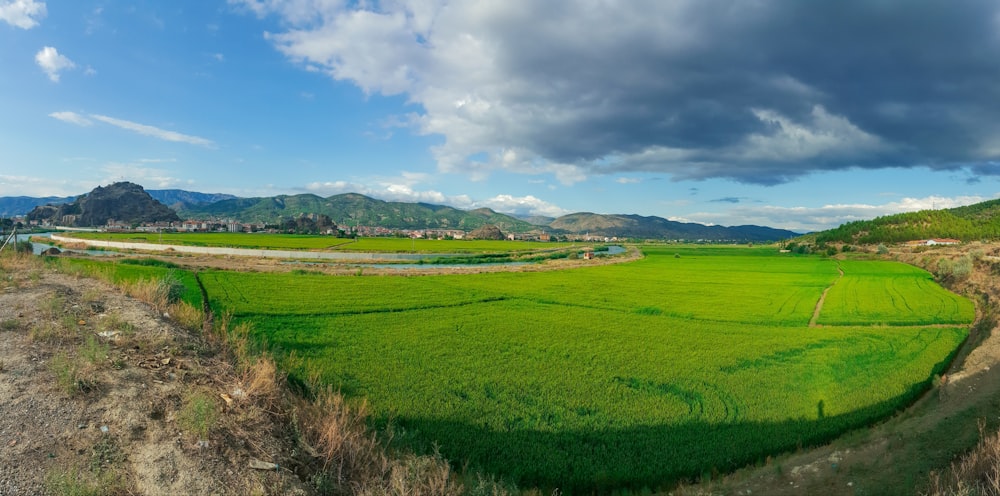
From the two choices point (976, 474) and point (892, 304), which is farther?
point (892, 304)

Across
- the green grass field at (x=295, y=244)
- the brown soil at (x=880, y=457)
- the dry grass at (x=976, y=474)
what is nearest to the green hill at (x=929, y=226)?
the green grass field at (x=295, y=244)

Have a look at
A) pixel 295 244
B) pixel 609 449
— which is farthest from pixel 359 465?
pixel 295 244

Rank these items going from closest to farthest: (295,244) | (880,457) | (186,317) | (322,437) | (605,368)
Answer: (322,437) < (880,457) < (186,317) < (605,368) < (295,244)

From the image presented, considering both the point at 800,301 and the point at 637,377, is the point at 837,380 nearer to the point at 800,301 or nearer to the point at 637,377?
the point at 637,377

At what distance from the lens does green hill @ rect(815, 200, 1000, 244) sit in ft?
358

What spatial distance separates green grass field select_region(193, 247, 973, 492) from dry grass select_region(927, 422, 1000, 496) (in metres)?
2.94

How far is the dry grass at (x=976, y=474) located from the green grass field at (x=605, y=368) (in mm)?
2938

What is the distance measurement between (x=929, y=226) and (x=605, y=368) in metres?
153

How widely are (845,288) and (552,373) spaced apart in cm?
4046

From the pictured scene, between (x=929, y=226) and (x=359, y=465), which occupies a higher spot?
(x=929, y=226)

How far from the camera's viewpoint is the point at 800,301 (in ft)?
114

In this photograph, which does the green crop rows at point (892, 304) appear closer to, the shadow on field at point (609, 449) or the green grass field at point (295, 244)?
the shadow on field at point (609, 449)

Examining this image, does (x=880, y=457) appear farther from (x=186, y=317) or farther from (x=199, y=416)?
(x=186, y=317)

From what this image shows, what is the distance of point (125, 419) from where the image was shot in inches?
288
